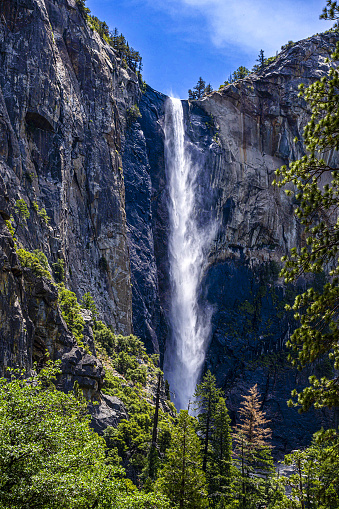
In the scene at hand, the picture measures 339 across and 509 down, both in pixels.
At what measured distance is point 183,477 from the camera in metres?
19.8

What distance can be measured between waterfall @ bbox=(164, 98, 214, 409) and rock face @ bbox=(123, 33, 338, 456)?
123 cm

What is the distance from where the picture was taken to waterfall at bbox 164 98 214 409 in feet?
199

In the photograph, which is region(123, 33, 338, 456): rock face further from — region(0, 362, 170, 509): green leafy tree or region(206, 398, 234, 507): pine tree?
region(0, 362, 170, 509): green leafy tree

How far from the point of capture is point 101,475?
1153cm

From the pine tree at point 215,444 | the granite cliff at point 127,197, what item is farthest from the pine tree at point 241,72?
the pine tree at point 215,444

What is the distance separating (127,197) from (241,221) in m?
19.4

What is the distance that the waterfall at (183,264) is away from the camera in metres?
60.6

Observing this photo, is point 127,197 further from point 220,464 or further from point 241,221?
point 220,464

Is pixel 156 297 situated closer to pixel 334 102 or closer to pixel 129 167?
pixel 129 167

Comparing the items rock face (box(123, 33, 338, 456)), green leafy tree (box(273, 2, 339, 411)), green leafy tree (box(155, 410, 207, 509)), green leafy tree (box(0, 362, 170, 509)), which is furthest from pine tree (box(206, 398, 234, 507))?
rock face (box(123, 33, 338, 456))

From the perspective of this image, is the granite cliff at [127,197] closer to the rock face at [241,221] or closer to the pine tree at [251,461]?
the rock face at [241,221]

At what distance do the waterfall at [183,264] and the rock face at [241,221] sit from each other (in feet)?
4.03

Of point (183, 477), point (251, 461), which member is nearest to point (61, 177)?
point (251, 461)

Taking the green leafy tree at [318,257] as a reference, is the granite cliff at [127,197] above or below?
above
